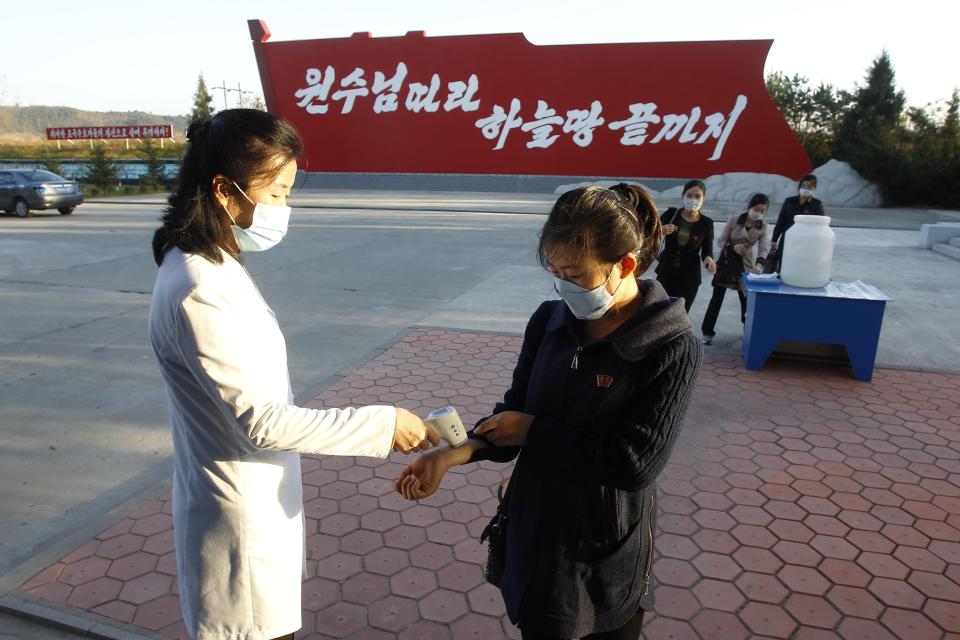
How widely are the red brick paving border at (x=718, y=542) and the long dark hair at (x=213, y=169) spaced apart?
5.46 feet

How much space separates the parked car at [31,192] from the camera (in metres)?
15.7

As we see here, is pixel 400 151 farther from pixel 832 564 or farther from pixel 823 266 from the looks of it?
pixel 832 564

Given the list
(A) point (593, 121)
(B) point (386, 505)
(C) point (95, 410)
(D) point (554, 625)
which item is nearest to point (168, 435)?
(C) point (95, 410)

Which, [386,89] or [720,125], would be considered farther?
[386,89]

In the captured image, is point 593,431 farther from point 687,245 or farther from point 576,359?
point 687,245

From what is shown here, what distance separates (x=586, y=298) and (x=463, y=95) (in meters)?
20.7

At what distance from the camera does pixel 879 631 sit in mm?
2453

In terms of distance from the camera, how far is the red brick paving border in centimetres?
251

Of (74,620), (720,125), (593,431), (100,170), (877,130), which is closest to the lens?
(593,431)

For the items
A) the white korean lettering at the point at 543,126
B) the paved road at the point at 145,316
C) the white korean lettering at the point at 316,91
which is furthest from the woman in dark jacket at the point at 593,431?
the white korean lettering at the point at 316,91

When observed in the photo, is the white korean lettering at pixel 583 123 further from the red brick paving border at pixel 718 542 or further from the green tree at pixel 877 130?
the red brick paving border at pixel 718 542

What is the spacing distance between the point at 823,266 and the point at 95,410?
5.49 m

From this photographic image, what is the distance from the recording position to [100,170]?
2448 cm

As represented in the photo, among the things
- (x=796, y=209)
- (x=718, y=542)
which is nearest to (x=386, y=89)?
(x=796, y=209)
